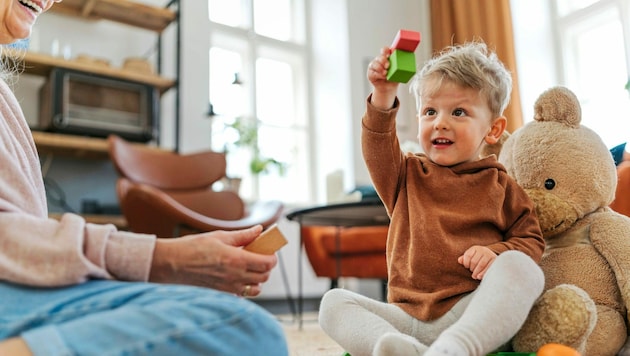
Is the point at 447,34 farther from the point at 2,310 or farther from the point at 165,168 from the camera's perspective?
the point at 2,310

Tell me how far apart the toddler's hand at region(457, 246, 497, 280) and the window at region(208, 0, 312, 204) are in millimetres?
2952

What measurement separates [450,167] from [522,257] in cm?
26

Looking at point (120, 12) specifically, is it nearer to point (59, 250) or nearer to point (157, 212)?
point (157, 212)

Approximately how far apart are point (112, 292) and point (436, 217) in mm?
614

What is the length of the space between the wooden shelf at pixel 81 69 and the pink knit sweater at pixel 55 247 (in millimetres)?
2285

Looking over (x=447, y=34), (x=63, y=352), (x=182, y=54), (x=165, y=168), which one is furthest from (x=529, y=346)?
(x=447, y=34)

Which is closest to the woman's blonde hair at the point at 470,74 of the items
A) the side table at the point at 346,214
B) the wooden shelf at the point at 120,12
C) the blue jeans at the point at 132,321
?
the blue jeans at the point at 132,321

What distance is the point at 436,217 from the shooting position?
113 cm

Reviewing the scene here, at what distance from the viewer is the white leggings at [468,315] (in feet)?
2.96

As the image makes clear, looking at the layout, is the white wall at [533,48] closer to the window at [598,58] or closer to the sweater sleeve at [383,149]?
the window at [598,58]

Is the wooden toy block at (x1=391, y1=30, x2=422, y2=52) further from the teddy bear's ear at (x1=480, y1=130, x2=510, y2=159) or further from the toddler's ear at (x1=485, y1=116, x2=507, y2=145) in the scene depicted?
the teddy bear's ear at (x1=480, y1=130, x2=510, y2=159)

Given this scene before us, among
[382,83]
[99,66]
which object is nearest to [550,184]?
[382,83]

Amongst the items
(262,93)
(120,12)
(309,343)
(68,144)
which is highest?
(120,12)

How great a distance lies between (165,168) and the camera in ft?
9.92
